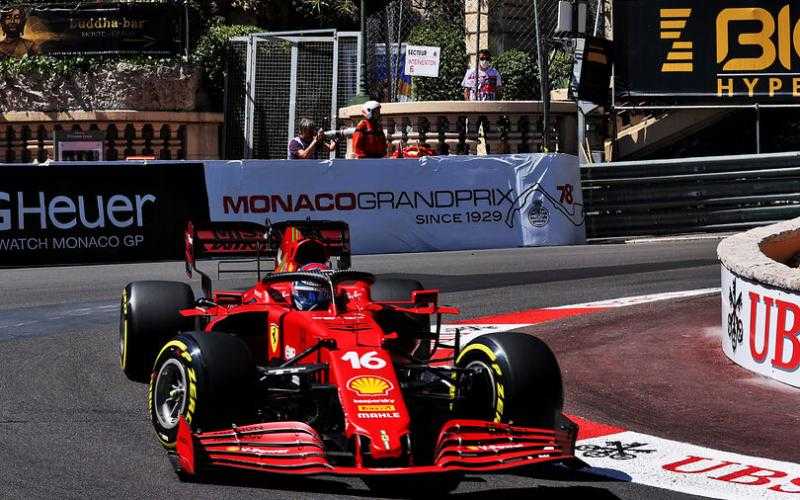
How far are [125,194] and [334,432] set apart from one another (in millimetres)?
11103

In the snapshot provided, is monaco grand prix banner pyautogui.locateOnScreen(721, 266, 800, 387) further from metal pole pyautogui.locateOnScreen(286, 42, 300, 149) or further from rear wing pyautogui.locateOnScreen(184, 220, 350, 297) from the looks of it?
metal pole pyautogui.locateOnScreen(286, 42, 300, 149)

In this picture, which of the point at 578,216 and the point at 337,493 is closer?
the point at 337,493

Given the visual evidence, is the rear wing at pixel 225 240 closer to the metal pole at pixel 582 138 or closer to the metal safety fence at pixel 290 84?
the metal pole at pixel 582 138

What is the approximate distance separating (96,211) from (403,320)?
32.0ft

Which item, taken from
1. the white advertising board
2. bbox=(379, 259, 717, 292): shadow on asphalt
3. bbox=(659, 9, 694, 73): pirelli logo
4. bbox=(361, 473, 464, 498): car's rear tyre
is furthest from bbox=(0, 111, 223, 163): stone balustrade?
bbox=(361, 473, 464, 498): car's rear tyre

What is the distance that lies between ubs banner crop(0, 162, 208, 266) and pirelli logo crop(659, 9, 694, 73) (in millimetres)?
8293

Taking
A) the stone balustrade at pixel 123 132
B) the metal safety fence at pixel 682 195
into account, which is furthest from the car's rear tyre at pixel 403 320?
the stone balustrade at pixel 123 132

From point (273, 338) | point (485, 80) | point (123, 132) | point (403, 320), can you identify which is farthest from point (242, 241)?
point (123, 132)

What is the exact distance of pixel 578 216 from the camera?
62.0 feet

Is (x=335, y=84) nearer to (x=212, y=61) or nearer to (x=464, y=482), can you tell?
(x=212, y=61)

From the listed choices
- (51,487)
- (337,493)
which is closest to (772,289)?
(337,493)

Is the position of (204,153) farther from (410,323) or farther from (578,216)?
(410,323)

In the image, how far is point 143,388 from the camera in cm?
941

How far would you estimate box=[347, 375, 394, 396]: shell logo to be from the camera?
695cm
